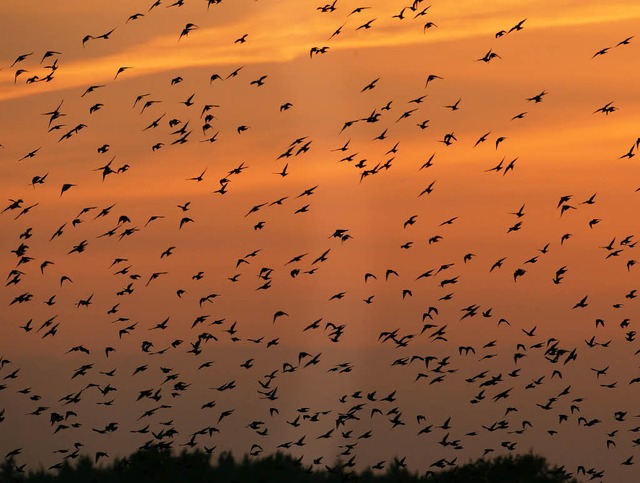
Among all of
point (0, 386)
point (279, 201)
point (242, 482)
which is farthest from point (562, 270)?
point (242, 482)

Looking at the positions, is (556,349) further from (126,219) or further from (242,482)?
(242,482)

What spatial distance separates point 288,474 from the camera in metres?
195

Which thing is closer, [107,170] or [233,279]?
[107,170]

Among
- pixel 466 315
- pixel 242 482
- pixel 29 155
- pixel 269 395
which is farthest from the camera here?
pixel 242 482

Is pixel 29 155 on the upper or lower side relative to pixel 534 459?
upper

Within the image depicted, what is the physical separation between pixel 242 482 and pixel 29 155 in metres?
117

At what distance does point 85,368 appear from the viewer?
8919cm

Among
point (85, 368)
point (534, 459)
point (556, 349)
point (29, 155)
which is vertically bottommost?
point (534, 459)

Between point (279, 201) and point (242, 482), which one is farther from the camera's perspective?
point (242, 482)

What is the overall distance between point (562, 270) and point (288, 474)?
4382 inches

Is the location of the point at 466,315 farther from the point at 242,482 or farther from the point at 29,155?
the point at 242,482

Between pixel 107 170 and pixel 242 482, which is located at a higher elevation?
pixel 107 170

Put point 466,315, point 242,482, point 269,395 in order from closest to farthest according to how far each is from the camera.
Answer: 1. point 466,315
2. point 269,395
3. point 242,482

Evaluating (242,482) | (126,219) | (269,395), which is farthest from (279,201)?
(242,482)
